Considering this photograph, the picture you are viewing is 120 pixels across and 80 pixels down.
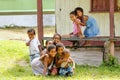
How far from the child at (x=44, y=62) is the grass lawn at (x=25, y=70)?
0.21 metres

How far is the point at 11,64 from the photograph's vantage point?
13.0 metres

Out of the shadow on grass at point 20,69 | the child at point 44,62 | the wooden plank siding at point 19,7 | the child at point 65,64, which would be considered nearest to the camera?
the child at point 44,62

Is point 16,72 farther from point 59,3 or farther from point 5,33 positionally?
point 5,33

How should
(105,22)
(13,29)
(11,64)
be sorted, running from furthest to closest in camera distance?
(13,29) < (105,22) < (11,64)

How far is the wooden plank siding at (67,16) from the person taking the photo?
15.0 m

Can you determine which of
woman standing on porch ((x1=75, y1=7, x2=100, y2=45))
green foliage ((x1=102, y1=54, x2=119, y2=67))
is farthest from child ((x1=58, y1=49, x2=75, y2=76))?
woman standing on porch ((x1=75, y1=7, x2=100, y2=45))

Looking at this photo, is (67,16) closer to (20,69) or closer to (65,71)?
(20,69)

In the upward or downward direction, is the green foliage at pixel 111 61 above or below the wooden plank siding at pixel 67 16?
below

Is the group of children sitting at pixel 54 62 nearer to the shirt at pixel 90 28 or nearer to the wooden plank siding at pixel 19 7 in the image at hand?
the shirt at pixel 90 28

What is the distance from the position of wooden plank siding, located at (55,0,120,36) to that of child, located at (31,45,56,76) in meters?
4.26

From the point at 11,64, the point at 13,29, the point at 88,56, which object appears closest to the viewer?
the point at 11,64

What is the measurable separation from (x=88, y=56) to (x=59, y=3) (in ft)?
6.87

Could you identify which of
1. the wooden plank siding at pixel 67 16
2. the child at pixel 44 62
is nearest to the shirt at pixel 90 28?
the child at pixel 44 62

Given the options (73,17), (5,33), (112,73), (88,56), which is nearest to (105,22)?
(88,56)
